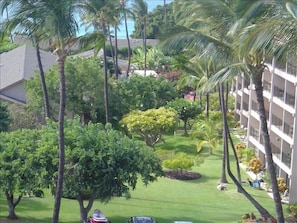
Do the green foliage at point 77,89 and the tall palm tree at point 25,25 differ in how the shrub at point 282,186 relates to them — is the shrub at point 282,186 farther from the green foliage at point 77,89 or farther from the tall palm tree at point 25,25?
the tall palm tree at point 25,25

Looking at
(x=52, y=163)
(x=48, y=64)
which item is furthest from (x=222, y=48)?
(x=48, y=64)

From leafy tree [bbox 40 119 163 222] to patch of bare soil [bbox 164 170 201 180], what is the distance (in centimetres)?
1219

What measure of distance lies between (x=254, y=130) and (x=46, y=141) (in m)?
24.5

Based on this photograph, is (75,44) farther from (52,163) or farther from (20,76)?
(20,76)

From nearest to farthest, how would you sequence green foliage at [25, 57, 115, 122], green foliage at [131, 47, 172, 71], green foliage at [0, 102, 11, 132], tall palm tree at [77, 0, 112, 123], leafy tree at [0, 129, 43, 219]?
tall palm tree at [77, 0, 112, 123] → leafy tree at [0, 129, 43, 219] → green foliage at [0, 102, 11, 132] → green foliage at [25, 57, 115, 122] → green foliage at [131, 47, 172, 71]

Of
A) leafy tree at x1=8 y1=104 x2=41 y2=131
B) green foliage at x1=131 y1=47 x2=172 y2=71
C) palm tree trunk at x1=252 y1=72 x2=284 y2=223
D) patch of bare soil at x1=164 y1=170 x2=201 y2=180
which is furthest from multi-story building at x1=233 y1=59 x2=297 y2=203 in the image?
green foliage at x1=131 y1=47 x2=172 y2=71

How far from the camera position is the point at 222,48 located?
2525cm

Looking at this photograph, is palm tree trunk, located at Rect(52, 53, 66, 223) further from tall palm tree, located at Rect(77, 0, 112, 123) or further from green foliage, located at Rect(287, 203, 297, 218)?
green foliage, located at Rect(287, 203, 297, 218)

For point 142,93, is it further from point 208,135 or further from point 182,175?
point 182,175

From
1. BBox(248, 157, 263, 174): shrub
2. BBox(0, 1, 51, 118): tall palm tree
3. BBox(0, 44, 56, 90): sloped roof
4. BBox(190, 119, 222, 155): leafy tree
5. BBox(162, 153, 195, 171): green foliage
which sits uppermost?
BBox(0, 1, 51, 118): tall palm tree

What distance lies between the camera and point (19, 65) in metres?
59.2

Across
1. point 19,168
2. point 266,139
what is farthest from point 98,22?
point 266,139

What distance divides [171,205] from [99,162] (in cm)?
817

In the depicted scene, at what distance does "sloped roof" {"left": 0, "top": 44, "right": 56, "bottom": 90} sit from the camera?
54.8 meters
